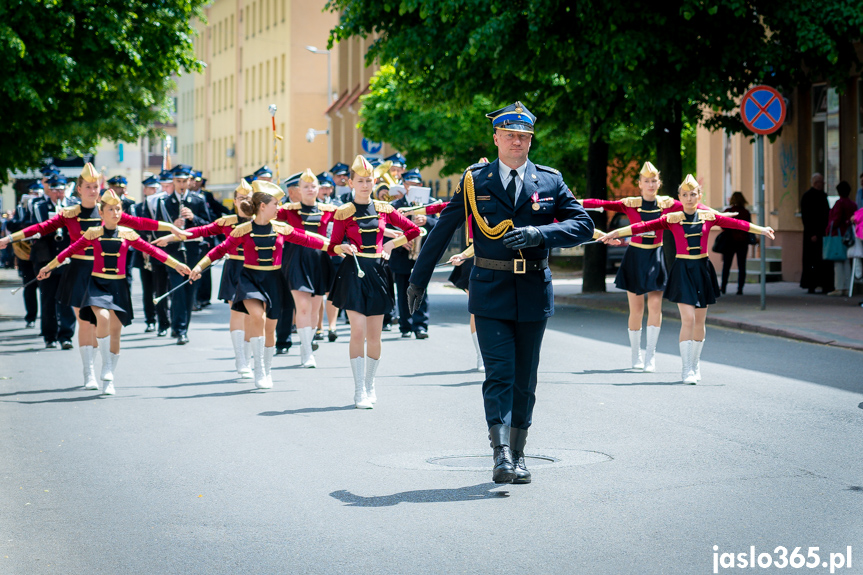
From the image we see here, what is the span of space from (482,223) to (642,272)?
553cm

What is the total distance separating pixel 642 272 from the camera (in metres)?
12.4

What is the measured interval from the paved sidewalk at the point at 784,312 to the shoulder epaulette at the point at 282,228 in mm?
6371

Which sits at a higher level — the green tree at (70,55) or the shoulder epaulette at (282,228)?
the green tree at (70,55)

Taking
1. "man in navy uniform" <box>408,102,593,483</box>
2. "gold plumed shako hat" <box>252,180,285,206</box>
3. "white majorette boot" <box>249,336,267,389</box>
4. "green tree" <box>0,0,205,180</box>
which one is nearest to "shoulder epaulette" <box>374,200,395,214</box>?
"gold plumed shako hat" <box>252,180,285,206</box>

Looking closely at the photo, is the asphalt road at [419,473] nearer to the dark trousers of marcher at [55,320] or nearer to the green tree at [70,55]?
the dark trousers of marcher at [55,320]

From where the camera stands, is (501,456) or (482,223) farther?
(482,223)

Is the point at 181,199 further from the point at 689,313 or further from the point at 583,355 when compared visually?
the point at 689,313

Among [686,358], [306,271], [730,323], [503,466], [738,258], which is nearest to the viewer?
[503,466]

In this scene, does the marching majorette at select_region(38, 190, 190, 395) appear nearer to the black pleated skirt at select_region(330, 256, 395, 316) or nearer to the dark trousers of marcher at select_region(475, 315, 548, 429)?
the black pleated skirt at select_region(330, 256, 395, 316)

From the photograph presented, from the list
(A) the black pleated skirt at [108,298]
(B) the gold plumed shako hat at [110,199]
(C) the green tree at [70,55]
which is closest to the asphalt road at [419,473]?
(A) the black pleated skirt at [108,298]

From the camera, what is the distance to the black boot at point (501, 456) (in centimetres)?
686

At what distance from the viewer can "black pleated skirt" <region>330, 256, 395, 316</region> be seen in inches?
402

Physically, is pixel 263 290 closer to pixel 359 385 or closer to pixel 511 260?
pixel 359 385

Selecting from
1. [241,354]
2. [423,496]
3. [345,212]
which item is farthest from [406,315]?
[423,496]
